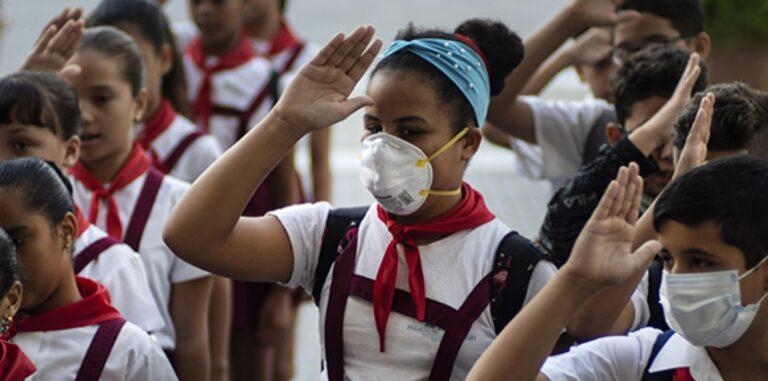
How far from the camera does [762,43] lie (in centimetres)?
962

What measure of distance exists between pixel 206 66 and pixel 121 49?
157 centimetres

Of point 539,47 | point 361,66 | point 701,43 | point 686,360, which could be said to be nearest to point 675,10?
point 701,43

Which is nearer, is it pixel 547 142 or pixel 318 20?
pixel 547 142

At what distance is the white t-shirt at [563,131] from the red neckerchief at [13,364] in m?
2.32

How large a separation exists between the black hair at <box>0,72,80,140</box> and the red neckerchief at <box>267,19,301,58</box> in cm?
277

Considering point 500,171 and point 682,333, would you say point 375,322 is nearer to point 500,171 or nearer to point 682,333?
point 682,333

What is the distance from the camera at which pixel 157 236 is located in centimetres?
470

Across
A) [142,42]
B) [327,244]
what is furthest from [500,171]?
[327,244]

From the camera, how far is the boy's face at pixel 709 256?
9.97 feet

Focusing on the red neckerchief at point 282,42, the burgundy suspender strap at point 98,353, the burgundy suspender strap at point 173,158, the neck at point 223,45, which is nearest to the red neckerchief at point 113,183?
the burgundy suspender strap at point 173,158

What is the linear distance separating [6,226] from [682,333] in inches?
68.2

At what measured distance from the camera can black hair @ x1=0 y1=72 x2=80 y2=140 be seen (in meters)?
4.37

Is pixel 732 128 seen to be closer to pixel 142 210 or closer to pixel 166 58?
pixel 142 210

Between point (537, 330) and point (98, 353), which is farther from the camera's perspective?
point (98, 353)
